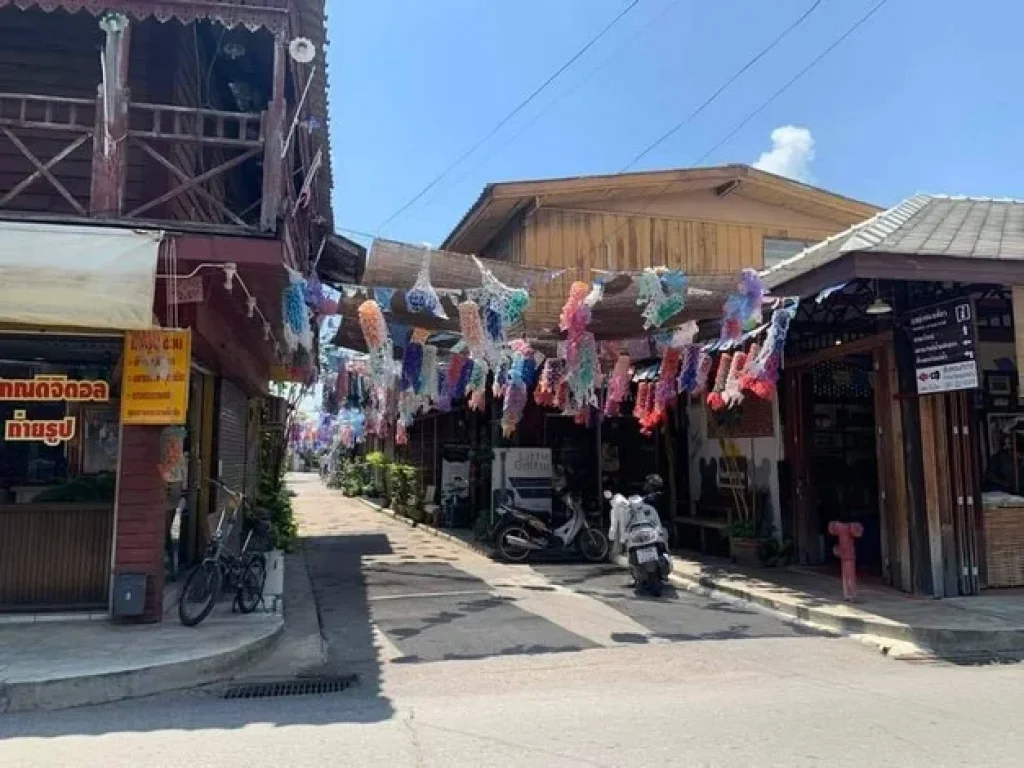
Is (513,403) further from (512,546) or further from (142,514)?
(142,514)

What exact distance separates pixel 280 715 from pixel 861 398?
10181 millimetres

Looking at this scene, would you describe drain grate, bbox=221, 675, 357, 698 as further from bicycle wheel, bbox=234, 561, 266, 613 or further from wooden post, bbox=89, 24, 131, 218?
wooden post, bbox=89, 24, 131, 218

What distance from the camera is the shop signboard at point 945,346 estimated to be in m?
8.98

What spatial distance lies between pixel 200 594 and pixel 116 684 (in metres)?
2.04

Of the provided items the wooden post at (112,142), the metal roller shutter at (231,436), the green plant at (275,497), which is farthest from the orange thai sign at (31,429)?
the green plant at (275,497)

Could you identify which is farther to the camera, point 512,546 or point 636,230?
point 636,230

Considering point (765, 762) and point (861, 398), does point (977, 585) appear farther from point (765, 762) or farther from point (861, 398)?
point (765, 762)

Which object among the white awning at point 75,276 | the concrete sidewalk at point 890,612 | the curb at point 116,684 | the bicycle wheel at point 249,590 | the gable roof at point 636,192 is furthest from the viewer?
the gable roof at point 636,192

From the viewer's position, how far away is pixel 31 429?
8.66 metres

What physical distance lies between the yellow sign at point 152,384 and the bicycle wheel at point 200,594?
1.53 meters

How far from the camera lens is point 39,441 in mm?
8773

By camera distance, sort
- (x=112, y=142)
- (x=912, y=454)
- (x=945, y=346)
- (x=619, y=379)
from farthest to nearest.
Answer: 1. (x=619, y=379)
2. (x=912, y=454)
3. (x=945, y=346)
4. (x=112, y=142)

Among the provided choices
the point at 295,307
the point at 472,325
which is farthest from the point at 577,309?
the point at 295,307

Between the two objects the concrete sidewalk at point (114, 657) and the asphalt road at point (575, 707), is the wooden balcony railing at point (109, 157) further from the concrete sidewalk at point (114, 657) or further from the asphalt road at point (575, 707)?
the asphalt road at point (575, 707)
